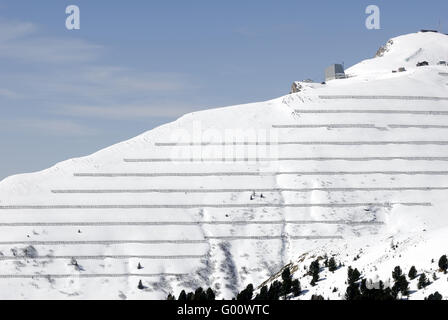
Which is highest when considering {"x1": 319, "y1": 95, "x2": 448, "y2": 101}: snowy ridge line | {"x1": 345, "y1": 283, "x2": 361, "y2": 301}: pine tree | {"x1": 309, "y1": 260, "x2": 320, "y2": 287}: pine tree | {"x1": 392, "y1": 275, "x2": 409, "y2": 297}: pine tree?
{"x1": 319, "y1": 95, "x2": 448, "y2": 101}: snowy ridge line

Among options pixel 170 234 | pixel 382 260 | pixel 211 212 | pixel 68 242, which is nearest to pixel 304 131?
pixel 211 212

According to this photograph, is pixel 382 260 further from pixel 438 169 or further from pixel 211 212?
pixel 438 169

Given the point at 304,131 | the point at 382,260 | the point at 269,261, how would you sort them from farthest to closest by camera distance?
the point at 304,131, the point at 269,261, the point at 382,260

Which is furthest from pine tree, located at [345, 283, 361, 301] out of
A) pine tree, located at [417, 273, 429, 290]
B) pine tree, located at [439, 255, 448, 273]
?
pine tree, located at [439, 255, 448, 273]

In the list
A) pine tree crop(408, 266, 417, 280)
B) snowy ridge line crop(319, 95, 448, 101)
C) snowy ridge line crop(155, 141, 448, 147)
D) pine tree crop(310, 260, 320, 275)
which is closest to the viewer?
pine tree crop(408, 266, 417, 280)

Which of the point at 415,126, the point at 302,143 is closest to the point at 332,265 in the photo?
the point at 302,143

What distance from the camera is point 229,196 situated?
121188 mm

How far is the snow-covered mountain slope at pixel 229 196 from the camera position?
348 feet

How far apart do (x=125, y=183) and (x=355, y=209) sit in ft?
133

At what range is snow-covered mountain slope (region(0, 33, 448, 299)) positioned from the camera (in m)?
106

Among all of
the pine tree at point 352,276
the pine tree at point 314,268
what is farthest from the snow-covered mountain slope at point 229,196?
the pine tree at point 352,276

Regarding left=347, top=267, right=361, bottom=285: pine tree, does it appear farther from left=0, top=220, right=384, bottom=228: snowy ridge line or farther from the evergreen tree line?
left=0, top=220, right=384, bottom=228: snowy ridge line

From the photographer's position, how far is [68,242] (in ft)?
367

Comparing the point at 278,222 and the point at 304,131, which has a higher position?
the point at 304,131
